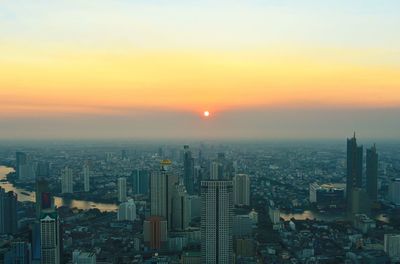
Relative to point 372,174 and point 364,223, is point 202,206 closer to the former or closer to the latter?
point 364,223

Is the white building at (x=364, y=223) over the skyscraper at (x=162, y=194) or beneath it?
beneath

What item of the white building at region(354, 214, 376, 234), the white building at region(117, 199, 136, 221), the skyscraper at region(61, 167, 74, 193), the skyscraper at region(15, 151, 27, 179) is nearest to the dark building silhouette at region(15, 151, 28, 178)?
the skyscraper at region(15, 151, 27, 179)

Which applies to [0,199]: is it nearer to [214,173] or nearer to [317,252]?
[214,173]

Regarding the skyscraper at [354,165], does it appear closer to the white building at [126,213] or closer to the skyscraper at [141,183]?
the skyscraper at [141,183]

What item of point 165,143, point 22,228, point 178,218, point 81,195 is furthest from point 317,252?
point 165,143

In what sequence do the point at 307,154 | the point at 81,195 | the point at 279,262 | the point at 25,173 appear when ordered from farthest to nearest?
the point at 307,154 → the point at 25,173 → the point at 81,195 → the point at 279,262

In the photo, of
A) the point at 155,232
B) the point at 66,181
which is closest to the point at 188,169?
the point at 66,181

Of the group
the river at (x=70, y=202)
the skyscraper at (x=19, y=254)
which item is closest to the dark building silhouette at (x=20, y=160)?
the river at (x=70, y=202)
